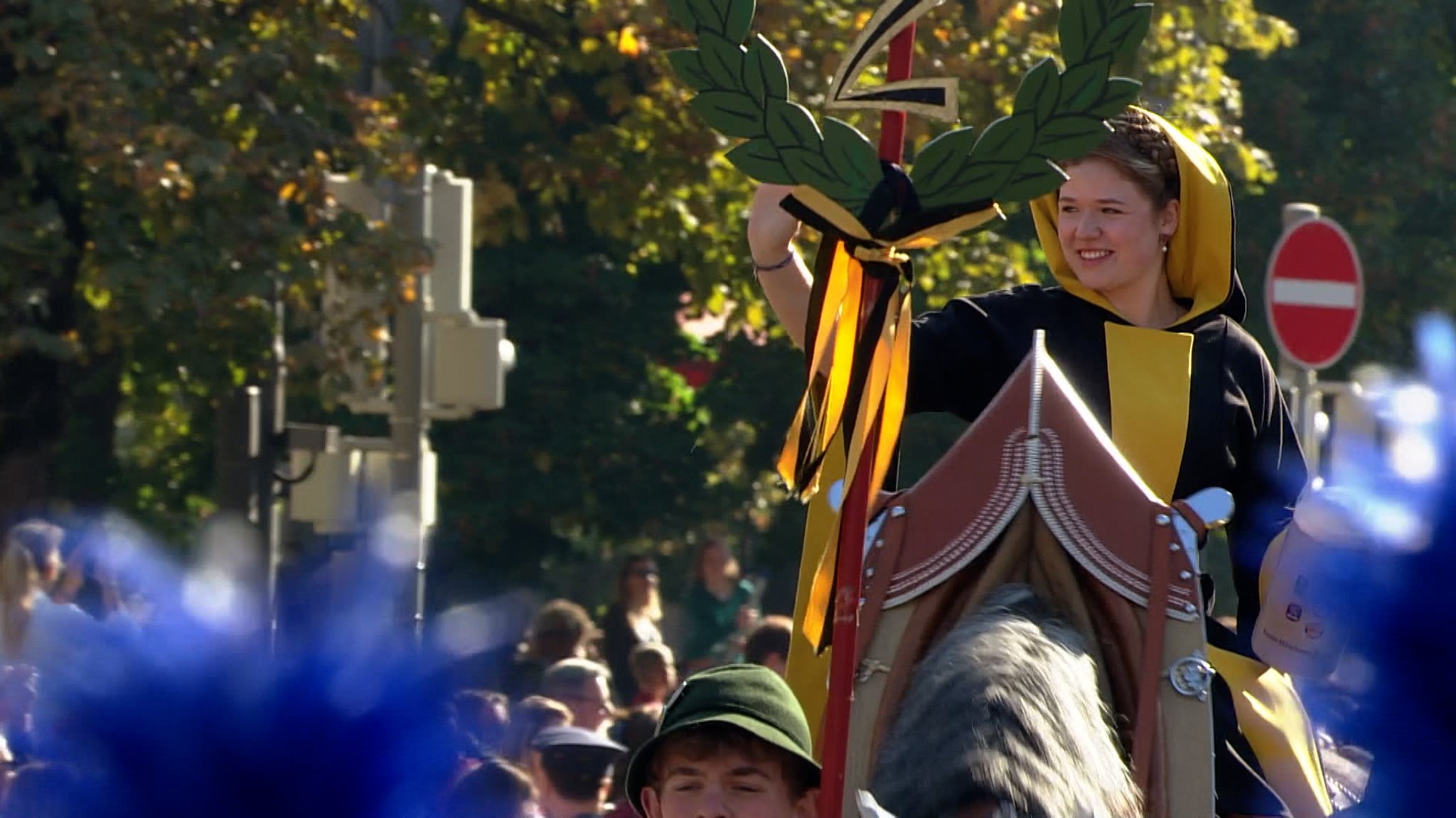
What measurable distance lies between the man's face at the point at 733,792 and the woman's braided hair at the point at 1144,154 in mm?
938

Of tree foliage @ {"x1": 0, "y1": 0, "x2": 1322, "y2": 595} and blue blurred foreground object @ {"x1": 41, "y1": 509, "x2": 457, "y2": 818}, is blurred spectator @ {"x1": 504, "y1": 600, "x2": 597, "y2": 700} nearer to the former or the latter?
tree foliage @ {"x1": 0, "y1": 0, "x2": 1322, "y2": 595}

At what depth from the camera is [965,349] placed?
3615 mm

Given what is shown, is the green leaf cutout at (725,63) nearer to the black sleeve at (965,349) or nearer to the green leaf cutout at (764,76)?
the green leaf cutout at (764,76)

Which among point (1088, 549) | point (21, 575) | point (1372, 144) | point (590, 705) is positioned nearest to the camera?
point (1088, 549)

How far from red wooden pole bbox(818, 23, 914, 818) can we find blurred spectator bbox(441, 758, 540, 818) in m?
0.39

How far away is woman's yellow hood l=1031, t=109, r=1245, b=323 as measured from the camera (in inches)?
143

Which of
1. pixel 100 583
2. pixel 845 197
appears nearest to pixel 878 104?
pixel 845 197

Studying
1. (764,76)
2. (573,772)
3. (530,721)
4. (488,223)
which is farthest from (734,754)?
(488,223)

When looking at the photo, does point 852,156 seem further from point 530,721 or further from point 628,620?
point 628,620

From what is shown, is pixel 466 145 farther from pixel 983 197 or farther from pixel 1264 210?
pixel 983 197

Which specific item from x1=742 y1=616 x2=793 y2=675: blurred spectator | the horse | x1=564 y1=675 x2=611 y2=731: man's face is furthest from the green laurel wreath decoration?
x1=742 y1=616 x2=793 y2=675: blurred spectator

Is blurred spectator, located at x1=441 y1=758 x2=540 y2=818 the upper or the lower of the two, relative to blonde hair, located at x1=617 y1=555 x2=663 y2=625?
upper

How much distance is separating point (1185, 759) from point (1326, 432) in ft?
20.4

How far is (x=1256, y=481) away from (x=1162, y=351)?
Result: 226mm
